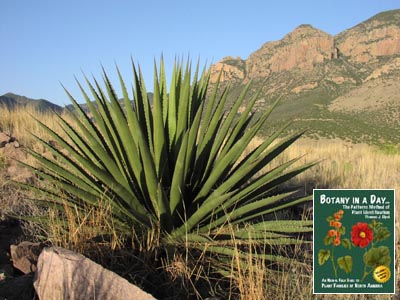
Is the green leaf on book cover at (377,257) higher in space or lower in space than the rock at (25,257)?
higher

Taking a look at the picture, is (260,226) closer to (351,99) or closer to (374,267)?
(374,267)

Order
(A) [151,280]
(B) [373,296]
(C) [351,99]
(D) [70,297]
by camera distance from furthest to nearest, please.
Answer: (C) [351,99]
(B) [373,296]
(A) [151,280]
(D) [70,297]

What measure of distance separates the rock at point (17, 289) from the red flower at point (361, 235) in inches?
81.2

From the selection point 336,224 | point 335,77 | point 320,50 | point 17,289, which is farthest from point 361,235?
point 320,50

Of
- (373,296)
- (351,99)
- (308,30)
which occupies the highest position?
(308,30)

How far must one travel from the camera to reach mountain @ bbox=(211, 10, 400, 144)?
46938 mm

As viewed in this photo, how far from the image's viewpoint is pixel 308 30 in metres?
102

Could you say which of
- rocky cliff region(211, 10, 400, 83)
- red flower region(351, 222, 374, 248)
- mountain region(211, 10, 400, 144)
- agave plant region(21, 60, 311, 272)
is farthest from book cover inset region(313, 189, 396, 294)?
rocky cliff region(211, 10, 400, 83)

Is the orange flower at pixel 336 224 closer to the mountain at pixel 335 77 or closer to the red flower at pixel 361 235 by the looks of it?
the red flower at pixel 361 235

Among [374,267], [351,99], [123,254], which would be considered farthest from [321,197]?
Result: [351,99]

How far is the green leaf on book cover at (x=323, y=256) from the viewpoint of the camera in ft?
8.57

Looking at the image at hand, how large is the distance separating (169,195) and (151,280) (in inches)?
25.9

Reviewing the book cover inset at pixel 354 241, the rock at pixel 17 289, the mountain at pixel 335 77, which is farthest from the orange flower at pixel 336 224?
the mountain at pixel 335 77


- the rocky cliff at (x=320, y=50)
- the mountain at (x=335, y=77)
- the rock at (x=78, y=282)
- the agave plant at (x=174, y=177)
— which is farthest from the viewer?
the rocky cliff at (x=320, y=50)
